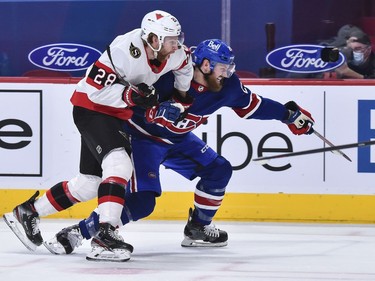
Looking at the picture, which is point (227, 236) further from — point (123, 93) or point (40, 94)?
point (40, 94)

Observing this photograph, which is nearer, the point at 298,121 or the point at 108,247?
the point at 108,247

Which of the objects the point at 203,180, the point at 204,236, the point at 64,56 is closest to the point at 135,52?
the point at 203,180

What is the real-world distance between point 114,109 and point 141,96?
203mm

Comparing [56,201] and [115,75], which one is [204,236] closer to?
[56,201]

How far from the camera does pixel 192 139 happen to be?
552cm

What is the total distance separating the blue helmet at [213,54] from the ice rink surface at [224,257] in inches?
35.0

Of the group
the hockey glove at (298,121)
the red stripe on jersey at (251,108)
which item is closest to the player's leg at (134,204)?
the red stripe on jersey at (251,108)

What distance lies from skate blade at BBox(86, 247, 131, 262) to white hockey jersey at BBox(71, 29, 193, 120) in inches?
23.7

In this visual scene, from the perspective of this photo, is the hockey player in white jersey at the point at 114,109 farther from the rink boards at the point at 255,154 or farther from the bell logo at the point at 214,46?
the rink boards at the point at 255,154

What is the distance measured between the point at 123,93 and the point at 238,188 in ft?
5.76

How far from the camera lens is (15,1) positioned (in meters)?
6.76

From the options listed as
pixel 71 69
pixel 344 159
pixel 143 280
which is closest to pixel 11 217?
pixel 143 280

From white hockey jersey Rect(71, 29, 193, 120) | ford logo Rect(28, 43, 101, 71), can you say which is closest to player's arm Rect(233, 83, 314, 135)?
white hockey jersey Rect(71, 29, 193, 120)

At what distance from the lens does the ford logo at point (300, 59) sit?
6570 mm
